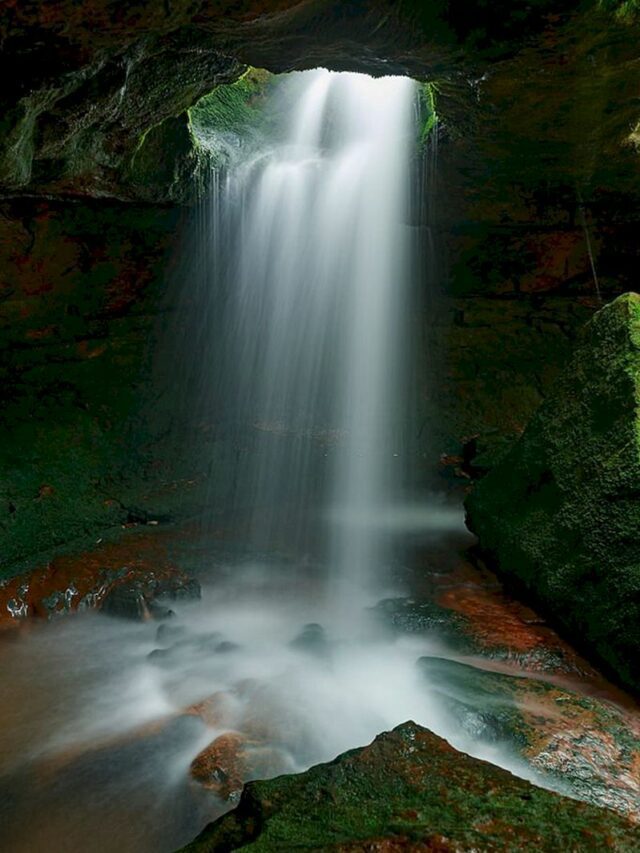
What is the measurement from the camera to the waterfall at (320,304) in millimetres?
8109

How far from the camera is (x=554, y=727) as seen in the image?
325cm

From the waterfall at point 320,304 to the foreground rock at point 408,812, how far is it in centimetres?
496

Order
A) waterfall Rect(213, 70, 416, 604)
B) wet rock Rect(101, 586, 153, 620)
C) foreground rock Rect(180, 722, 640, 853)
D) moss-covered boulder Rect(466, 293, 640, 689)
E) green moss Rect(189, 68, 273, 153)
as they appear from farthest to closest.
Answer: waterfall Rect(213, 70, 416, 604)
green moss Rect(189, 68, 273, 153)
wet rock Rect(101, 586, 153, 620)
moss-covered boulder Rect(466, 293, 640, 689)
foreground rock Rect(180, 722, 640, 853)

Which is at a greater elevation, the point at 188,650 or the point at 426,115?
the point at 426,115

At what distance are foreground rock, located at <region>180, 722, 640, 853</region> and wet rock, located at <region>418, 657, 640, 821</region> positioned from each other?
0.83 meters

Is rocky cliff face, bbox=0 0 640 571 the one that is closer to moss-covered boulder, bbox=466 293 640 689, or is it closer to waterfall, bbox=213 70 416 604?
waterfall, bbox=213 70 416 604

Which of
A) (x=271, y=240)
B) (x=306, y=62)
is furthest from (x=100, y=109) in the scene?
(x=271, y=240)

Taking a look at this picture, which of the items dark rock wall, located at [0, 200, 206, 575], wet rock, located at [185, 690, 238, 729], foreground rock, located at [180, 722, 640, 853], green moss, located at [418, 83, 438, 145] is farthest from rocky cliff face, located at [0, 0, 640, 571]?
foreground rock, located at [180, 722, 640, 853]

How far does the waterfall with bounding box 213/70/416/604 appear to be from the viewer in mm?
8109

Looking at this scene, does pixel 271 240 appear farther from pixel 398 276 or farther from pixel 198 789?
pixel 198 789

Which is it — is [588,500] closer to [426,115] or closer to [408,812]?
[408,812]

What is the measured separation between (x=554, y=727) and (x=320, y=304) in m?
6.84

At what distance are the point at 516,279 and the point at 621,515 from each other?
18.4 ft

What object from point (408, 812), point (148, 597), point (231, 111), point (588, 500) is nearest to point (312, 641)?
point (148, 597)
